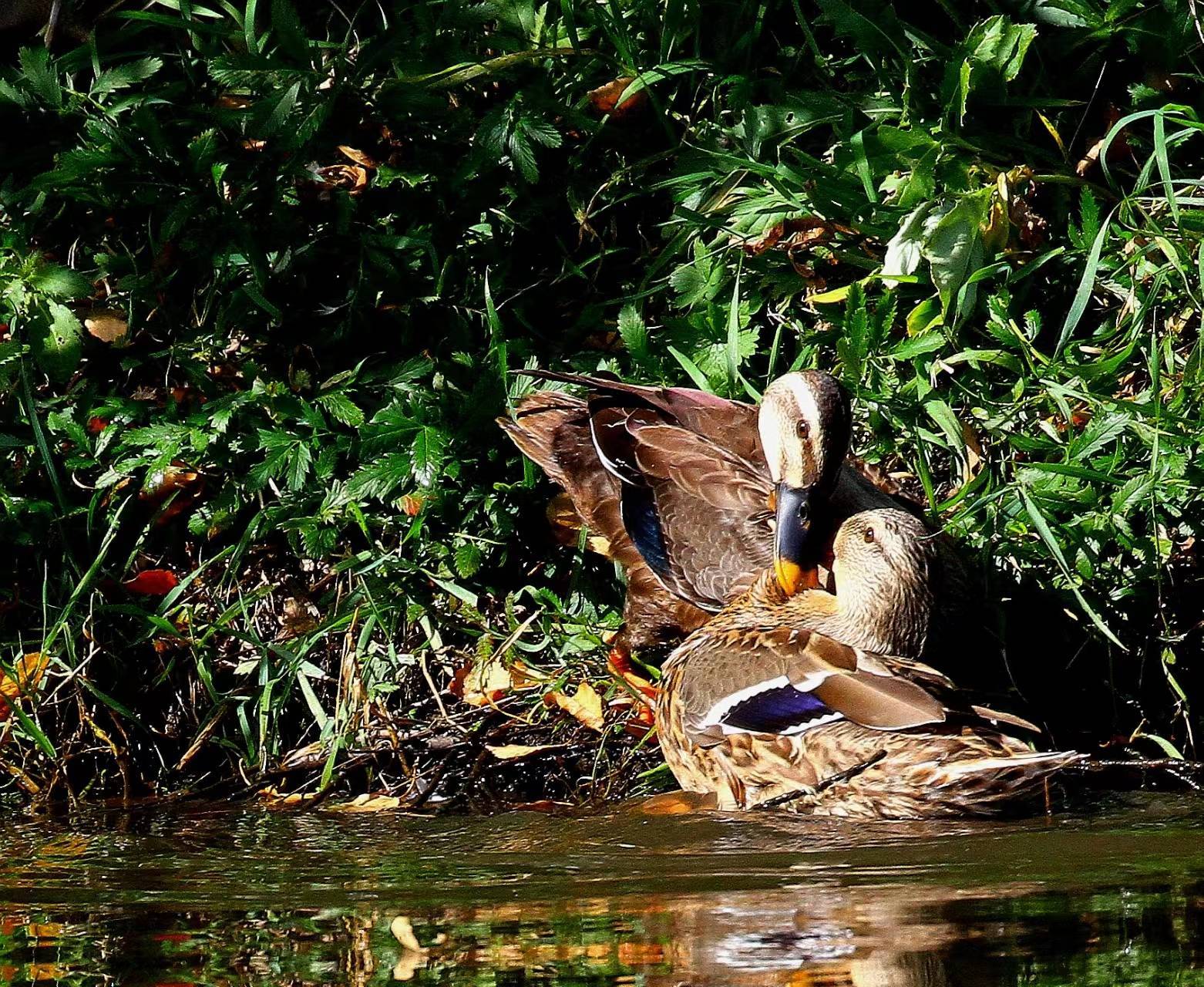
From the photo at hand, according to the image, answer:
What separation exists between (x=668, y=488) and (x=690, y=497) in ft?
0.25

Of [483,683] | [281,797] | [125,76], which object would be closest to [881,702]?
[483,683]

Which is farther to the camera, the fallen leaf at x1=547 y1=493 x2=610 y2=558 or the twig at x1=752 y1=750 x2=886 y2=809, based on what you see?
the fallen leaf at x1=547 y1=493 x2=610 y2=558

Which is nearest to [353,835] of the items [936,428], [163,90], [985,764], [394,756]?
[394,756]

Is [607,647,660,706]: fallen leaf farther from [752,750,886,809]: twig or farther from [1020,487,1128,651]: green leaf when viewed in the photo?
[1020,487,1128,651]: green leaf

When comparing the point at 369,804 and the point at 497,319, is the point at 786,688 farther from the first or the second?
the point at 497,319

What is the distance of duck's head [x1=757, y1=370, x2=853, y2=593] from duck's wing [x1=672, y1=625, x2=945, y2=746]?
0.34 m

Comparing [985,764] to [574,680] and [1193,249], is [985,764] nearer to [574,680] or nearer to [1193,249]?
[574,680]

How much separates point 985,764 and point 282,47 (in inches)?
125

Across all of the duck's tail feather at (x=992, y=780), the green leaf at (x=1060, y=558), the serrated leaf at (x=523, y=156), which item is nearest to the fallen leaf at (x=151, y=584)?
the serrated leaf at (x=523, y=156)

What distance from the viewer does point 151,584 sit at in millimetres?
5023

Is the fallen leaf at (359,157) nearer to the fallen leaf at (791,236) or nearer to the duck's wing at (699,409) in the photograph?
the duck's wing at (699,409)

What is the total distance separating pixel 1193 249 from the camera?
188 inches

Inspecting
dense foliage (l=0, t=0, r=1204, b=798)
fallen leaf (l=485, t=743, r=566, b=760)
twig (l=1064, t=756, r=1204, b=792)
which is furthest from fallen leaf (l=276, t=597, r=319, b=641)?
twig (l=1064, t=756, r=1204, b=792)

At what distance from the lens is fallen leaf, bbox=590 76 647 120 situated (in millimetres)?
5680
